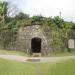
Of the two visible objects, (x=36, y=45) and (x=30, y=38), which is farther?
(x=36, y=45)

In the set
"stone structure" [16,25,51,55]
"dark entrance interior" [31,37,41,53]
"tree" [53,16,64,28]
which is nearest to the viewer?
"stone structure" [16,25,51,55]

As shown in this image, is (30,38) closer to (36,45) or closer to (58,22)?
(36,45)

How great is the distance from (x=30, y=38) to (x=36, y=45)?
7.84ft

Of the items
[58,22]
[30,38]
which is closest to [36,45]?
[30,38]

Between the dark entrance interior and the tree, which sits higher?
the tree

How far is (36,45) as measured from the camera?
36.3m

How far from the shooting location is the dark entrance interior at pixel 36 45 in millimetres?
35041

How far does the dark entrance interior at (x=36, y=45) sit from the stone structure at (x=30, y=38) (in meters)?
0.99

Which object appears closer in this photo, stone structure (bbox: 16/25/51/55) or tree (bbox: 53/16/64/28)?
stone structure (bbox: 16/25/51/55)

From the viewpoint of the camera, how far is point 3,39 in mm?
36844

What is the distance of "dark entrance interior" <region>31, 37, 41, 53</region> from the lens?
3504 centimetres

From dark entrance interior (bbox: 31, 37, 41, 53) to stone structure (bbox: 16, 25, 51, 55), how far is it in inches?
38.9

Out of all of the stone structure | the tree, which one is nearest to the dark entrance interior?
the stone structure

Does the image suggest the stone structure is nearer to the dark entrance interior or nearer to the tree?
the dark entrance interior
